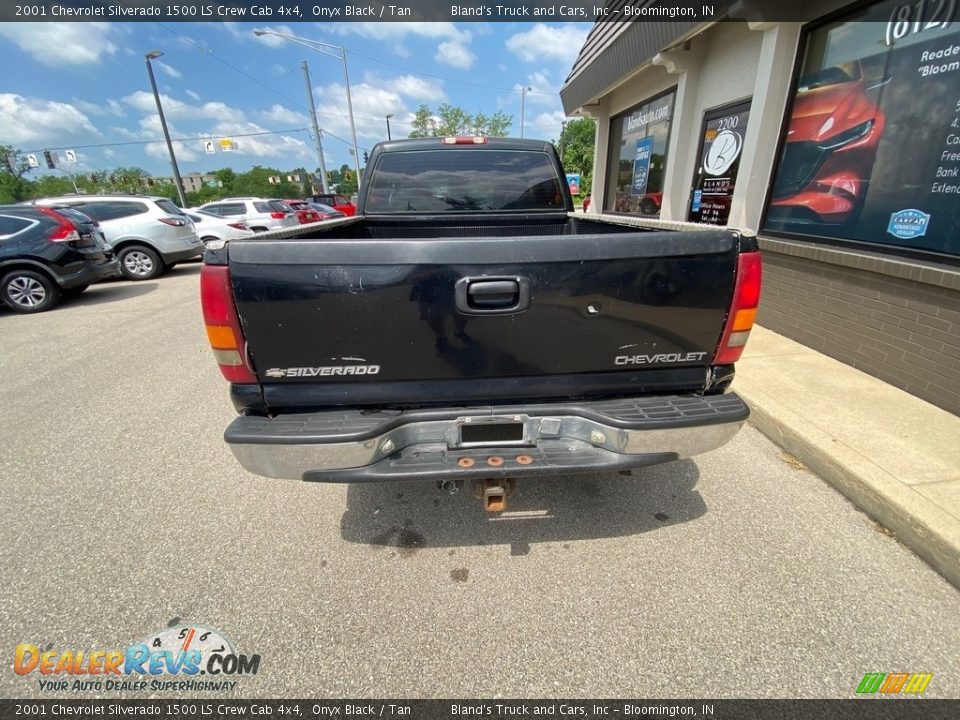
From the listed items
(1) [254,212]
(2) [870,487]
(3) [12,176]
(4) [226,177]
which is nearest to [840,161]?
(2) [870,487]

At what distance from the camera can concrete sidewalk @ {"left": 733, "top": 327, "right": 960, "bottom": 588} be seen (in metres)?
2.15

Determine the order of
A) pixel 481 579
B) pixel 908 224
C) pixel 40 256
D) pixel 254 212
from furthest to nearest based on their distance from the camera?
pixel 254 212 < pixel 40 256 < pixel 908 224 < pixel 481 579

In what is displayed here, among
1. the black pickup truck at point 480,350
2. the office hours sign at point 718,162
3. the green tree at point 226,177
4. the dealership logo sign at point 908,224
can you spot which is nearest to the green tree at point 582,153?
the office hours sign at point 718,162

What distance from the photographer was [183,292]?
845cm

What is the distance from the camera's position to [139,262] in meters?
9.54

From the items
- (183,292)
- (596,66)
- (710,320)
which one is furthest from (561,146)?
(710,320)

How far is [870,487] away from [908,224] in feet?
8.72

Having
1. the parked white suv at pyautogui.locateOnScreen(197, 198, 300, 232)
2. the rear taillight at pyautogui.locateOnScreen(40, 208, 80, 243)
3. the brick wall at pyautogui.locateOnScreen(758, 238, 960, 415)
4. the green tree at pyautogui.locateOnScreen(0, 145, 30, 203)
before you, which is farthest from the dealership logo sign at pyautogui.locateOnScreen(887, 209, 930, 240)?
the green tree at pyautogui.locateOnScreen(0, 145, 30, 203)

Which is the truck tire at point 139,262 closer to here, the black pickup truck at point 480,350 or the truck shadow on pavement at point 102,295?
the truck shadow on pavement at point 102,295

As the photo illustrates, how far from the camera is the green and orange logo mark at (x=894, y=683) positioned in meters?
1.55

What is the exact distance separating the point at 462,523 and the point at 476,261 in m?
1.52

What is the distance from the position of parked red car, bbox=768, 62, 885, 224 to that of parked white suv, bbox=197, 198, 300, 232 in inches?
496

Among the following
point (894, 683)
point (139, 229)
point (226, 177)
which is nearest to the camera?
point (894, 683)

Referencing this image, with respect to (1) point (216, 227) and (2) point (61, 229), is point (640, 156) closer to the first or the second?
(2) point (61, 229)
